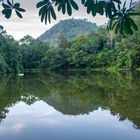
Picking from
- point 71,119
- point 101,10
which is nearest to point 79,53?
point 71,119

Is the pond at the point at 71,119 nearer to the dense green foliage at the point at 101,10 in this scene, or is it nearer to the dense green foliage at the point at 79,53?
the dense green foliage at the point at 101,10

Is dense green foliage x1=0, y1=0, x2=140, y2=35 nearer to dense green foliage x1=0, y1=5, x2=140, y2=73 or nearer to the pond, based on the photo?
the pond

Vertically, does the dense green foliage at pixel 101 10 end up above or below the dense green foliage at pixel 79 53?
below

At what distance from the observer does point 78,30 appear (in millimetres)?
182750

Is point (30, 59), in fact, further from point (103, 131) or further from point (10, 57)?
point (103, 131)

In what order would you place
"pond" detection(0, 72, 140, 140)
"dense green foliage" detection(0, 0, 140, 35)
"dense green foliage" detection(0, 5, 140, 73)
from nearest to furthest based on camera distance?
"dense green foliage" detection(0, 0, 140, 35) < "pond" detection(0, 72, 140, 140) < "dense green foliage" detection(0, 5, 140, 73)

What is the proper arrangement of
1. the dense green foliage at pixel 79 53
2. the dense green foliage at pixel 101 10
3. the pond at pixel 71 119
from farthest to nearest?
the dense green foliage at pixel 79 53, the pond at pixel 71 119, the dense green foliage at pixel 101 10

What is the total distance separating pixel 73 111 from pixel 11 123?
3037 millimetres

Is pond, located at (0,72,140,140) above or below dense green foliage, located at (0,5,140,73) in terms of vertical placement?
below

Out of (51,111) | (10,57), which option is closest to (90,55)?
(10,57)

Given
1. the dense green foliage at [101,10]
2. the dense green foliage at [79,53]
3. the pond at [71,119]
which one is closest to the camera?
the dense green foliage at [101,10]

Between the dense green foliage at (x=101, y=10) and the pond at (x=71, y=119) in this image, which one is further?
the pond at (x=71, y=119)

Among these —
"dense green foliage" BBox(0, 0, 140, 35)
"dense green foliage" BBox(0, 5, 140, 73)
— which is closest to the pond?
"dense green foliage" BBox(0, 0, 140, 35)

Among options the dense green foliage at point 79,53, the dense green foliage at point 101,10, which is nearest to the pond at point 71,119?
the dense green foliage at point 101,10
